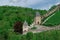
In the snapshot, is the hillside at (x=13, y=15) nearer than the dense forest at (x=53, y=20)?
No

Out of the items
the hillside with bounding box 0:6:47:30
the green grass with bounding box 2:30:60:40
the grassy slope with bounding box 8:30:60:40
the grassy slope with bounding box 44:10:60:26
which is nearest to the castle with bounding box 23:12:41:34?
the grassy slope with bounding box 44:10:60:26

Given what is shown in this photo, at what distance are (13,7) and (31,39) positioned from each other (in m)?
105

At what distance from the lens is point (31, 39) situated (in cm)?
6725

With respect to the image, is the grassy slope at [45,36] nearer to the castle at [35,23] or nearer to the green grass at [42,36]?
the green grass at [42,36]

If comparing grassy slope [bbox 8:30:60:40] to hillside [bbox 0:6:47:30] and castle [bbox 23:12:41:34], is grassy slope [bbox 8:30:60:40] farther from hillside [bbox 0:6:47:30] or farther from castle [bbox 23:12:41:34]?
hillside [bbox 0:6:47:30]

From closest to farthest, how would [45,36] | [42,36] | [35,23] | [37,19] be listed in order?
1. [45,36]
2. [42,36]
3. [35,23]
4. [37,19]

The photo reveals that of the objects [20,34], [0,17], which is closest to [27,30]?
[20,34]

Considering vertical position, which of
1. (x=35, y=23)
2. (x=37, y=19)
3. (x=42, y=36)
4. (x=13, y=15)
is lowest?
(x=42, y=36)

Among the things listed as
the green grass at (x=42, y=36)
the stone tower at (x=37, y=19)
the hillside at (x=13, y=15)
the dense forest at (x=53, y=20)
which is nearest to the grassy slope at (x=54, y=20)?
the dense forest at (x=53, y=20)

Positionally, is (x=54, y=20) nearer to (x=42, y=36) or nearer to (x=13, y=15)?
(x=42, y=36)

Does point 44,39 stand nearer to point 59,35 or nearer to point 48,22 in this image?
point 59,35

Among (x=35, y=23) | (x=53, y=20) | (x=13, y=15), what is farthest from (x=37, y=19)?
(x=13, y=15)

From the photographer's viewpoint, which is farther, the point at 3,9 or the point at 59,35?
the point at 3,9

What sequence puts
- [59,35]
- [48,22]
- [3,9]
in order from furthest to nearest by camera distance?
[3,9], [48,22], [59,35]
